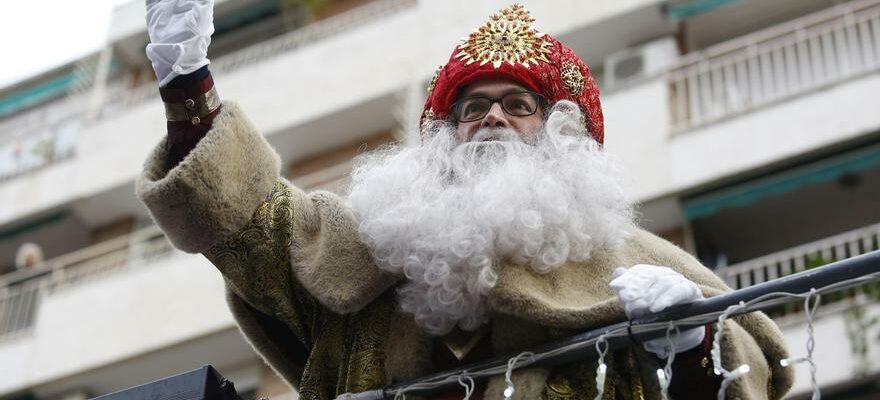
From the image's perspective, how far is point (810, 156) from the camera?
14.3 meters

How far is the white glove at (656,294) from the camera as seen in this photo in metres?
4.45

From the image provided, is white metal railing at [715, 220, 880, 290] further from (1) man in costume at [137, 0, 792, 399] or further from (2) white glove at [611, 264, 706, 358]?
(2) white glove at [611, 264, 706, 358]

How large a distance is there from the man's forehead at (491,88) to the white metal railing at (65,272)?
1255cm

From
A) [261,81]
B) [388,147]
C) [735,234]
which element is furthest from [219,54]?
[388,147]

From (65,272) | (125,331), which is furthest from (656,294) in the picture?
(65,272)

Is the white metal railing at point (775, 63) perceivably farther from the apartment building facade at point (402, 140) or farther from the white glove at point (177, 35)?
the white glove at point (177, 35)

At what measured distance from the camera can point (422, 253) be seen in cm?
498

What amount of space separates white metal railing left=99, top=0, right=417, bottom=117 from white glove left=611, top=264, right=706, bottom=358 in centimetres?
1386

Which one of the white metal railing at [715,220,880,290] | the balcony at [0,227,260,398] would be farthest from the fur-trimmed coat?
the balcony at [0,227,260,398]

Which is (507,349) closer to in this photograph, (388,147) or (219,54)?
(388,147)

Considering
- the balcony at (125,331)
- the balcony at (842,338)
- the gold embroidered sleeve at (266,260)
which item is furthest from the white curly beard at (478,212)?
the balcony at (125,331)

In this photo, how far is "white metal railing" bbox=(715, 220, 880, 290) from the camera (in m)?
13.4

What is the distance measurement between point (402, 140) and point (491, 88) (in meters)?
9.95

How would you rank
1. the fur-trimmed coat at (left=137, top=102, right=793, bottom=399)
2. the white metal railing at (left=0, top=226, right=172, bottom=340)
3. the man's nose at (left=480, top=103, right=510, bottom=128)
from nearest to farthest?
the fur-trimmed coat at (left=137, top=102, right=793, bottom=399)
the man's nose at (left=480, top=103, right=510, bottom=128)
the white metal railing at (left=0, top=226, right=172, bottom=340)
